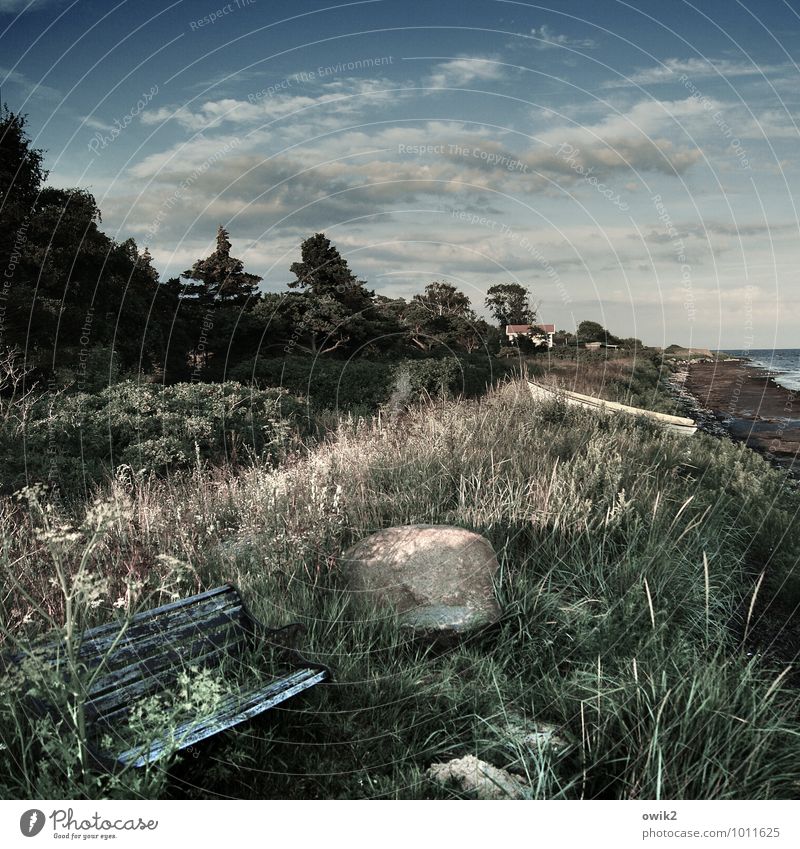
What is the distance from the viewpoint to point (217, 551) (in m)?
4.36

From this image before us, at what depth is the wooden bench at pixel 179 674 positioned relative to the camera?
2418 millimetres

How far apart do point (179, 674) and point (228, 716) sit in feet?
1.02

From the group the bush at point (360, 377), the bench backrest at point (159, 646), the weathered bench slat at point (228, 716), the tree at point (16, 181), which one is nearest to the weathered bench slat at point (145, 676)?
the bench backrest at point (159, 646)

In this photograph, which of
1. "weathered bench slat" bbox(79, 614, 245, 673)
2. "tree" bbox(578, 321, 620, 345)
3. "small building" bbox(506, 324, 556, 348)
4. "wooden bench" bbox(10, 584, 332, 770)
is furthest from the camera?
"tree" bbox(578, 321, 620, 345)

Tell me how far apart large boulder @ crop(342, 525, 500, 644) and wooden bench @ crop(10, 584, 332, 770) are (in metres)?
0.73

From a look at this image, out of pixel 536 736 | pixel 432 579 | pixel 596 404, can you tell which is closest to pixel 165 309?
pixel 596 404

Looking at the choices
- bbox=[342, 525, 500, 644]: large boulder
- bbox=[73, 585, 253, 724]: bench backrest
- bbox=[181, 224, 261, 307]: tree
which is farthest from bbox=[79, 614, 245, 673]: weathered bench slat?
bbox=[181, 224, 261, 307]: tree

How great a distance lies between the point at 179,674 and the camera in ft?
8.87

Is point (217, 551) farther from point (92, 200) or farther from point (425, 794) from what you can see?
point (92, 200)

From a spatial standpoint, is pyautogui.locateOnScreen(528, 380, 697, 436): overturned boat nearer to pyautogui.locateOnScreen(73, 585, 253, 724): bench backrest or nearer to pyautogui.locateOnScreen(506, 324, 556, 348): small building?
pyautogui.locateOnScreen(506, 324, 556, 348): small building

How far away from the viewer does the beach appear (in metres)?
11.5

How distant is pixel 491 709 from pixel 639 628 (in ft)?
4.19

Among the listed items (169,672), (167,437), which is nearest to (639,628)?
(169,672)

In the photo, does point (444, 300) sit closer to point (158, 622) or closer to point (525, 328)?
point (525, 328)
